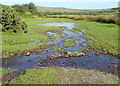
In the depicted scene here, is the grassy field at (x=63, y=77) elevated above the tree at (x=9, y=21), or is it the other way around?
the tree at (x=9, y=21)

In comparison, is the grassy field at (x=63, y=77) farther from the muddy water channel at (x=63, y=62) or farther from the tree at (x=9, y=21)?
the tree at (x=9, y=21)

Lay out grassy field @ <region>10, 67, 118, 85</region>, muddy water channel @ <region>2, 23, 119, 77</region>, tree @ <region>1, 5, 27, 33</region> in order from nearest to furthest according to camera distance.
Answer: grassy field @ <region>10, 67, 118, 85</region>, muddy water channel @ <region>2, 23, 119, 77</region>, tree @ <region>1, 5, 27, 33</region>

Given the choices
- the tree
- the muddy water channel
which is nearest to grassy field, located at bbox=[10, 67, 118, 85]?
the muddy water channel

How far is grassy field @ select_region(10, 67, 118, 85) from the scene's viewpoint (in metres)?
8.70

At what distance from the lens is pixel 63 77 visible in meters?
9.19

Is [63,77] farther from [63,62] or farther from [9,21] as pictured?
[9,21]

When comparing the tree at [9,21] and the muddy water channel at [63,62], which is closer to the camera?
the muddy water channel at [63,62]

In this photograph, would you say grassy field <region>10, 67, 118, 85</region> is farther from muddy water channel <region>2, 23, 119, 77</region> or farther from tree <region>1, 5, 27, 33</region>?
tree <region>1, 5, 27, 33</region>

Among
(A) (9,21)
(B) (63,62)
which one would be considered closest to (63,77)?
(B) (63,62)

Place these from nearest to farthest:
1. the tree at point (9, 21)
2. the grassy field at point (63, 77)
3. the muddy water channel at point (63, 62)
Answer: the grassy field at point (63, 77)
the muddy water channel at point (63, 62)
the tree at point (9, 21)

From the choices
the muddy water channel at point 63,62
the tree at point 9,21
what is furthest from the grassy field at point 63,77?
the tree at point 9,21

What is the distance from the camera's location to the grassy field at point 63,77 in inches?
342

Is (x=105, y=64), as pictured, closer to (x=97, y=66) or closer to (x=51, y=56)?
(x=97, y=66)

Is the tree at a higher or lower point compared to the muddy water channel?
higher
